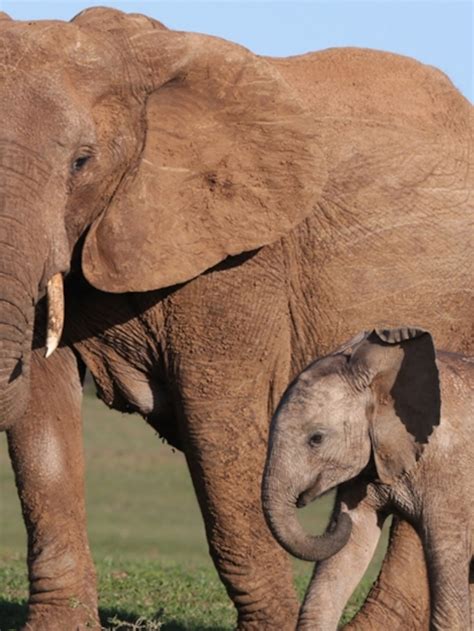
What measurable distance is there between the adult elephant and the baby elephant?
4.06 ft

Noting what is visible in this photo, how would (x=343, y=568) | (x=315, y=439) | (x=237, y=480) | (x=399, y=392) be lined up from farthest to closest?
1. (x=237, y=480)
2. (x=343, y=568)
3. (x=399, y=392)
4. (x=315, y=439)

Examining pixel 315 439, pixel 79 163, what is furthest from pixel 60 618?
pixel 315 439

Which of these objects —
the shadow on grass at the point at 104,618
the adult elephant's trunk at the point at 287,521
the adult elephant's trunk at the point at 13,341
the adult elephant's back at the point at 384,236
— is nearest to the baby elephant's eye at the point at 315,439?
the adult elephant's trunk at the point at 287,521

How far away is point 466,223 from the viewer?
987 centimetres

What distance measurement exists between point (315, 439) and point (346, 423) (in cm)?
17

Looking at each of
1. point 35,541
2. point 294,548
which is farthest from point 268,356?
point 294,548

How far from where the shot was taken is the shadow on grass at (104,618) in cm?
995

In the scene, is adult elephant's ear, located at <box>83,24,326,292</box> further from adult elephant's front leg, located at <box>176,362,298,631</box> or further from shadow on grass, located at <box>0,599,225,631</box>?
shadow on grass, located at <box>0,599,225,631</box>

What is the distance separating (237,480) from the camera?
9.14 m

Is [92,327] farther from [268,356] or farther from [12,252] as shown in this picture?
[12,252]

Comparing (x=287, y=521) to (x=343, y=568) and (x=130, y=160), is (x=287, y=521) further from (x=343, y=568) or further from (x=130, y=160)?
(x=130, y=160)

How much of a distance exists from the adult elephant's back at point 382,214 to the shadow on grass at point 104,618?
153 cm

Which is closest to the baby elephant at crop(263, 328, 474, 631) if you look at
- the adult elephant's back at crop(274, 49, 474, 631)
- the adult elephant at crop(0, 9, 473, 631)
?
the adult elephant at crop(0, 9, 473, 631)

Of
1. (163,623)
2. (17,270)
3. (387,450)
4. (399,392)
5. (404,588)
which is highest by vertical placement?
(17,270)
